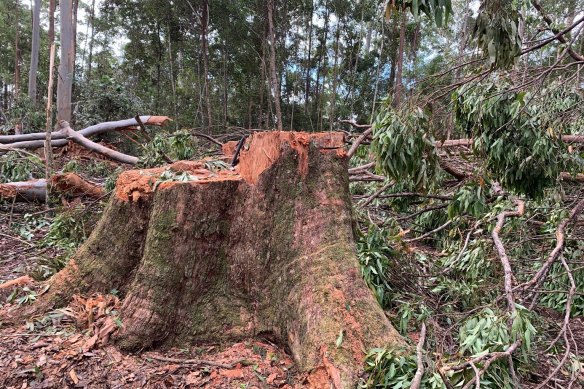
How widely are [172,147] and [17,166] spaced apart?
9.22 feet

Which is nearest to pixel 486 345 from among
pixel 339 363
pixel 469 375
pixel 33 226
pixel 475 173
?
pixel 469 375

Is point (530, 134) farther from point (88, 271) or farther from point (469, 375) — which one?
point (88, 271)

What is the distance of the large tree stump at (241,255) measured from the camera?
2453mm

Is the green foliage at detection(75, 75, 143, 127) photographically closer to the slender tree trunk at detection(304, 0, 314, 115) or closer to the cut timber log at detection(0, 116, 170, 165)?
the cut timber log at detection(0, 116, 170, 165)

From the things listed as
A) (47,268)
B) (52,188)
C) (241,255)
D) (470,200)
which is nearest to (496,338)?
(241,255)

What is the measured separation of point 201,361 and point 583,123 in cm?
458

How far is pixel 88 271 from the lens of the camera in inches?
110

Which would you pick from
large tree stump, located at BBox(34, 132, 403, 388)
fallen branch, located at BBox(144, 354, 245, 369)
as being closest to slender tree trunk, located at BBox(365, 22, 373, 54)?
large tree stump, located at BBox(34, 132, 403, 388)

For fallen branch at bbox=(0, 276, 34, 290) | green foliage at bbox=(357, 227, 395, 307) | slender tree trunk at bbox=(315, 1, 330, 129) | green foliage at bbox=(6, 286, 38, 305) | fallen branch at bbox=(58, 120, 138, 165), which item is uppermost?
slender tree trunk at bbox=(315, 1, 330, 129)

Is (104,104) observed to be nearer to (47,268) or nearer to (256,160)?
(47,268)

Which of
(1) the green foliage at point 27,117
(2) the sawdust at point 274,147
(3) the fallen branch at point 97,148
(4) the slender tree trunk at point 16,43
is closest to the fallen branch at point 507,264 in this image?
(2) the sawdust at point 274,147

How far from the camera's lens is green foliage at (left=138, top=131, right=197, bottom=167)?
5316 millimetres

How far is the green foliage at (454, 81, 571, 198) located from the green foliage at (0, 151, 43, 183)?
6.21m

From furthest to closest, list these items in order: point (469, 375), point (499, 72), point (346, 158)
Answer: point (499, 72)
point (346, 158)
point (469, 375)
